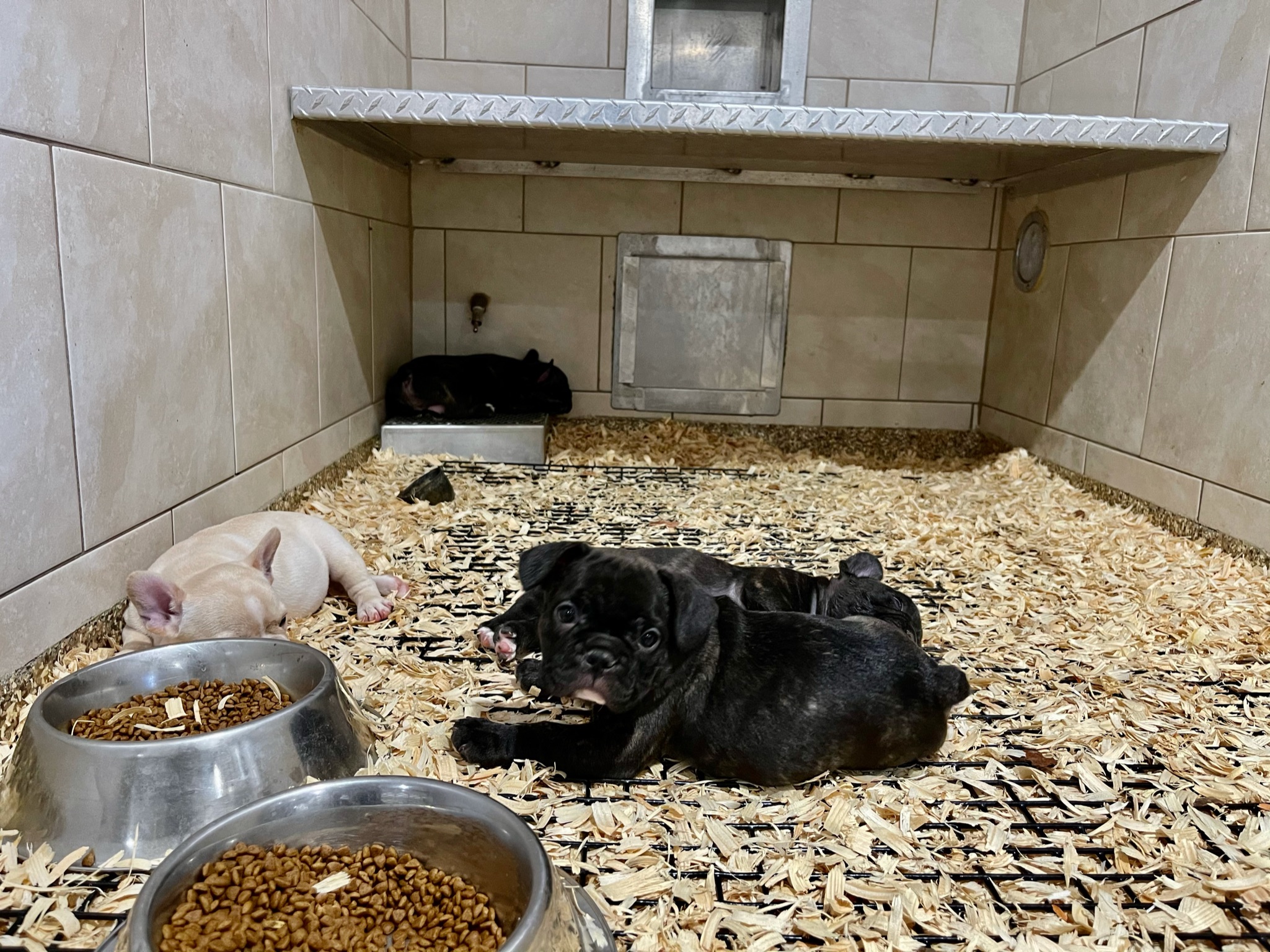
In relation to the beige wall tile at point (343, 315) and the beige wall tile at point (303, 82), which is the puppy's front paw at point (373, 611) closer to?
the beige wall tile at point (343, 315)

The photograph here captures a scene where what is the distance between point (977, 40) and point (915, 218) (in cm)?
107

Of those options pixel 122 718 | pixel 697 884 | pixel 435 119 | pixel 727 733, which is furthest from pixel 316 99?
pixel 697 884

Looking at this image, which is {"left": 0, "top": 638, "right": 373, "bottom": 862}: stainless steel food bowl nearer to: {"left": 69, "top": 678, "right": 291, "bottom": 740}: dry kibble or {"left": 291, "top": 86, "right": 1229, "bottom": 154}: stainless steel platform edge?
{"left": 69, "top": 678, "right": 291, "bottom": 740}: dry kibble

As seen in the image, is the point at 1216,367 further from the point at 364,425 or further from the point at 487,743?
the point at 364,425

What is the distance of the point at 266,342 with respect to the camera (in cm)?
318

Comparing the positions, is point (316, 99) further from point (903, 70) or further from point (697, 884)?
point (903, 70)

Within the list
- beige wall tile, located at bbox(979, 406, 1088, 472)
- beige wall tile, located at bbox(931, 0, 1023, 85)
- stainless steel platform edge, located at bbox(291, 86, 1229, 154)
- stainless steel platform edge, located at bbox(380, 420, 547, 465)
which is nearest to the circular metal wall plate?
beige wall tile, located at bbox(979, 406, 1088, 472)

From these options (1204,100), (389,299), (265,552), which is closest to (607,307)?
(389,299)

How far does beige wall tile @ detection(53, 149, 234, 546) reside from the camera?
2088mm

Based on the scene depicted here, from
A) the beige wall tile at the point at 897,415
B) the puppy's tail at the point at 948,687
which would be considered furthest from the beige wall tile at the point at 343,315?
the beige wall tile at the point at 897,415

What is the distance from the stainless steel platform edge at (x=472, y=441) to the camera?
15.1 feet

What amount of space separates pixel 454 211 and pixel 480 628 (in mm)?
3564

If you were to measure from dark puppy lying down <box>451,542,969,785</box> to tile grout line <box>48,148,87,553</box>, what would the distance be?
105 centimetres

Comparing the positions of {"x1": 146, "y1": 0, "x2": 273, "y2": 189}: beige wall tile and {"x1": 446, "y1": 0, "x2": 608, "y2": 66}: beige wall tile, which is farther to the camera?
{"x1": 446, "y1": 0, "x2": 608, "y2": 66}: beige wall tile
